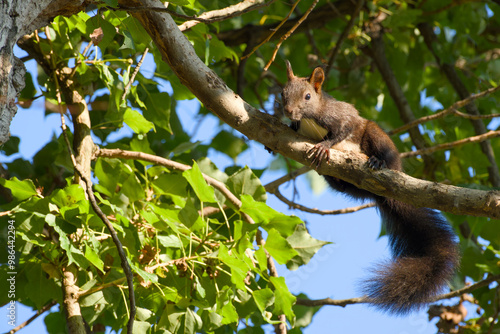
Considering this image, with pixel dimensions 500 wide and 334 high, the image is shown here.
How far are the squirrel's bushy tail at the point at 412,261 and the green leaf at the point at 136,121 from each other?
1.29m

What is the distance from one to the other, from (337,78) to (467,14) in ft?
4.04

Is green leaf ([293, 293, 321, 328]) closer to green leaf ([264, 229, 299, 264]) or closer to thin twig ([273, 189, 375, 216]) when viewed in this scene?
thin twig ([273, 189, 375, 216])

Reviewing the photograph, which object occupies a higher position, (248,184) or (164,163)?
(164,163)

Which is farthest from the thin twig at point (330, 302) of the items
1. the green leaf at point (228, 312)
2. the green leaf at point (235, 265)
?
the green leaf at point (235, 265)

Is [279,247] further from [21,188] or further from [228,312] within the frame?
[21,188]

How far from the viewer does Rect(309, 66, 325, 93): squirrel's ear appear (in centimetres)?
313

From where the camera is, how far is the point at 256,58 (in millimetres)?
4363

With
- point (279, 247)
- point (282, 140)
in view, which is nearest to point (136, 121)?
point (282, 140)

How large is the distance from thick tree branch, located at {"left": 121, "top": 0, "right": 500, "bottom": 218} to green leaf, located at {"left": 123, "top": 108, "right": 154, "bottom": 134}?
2.04ft

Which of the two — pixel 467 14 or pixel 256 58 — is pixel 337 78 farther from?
pixel 467 14

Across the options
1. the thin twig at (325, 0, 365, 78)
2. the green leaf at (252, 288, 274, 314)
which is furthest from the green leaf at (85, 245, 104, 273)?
the thin twig at (325, 0, 365, 78)

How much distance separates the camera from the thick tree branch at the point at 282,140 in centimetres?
182

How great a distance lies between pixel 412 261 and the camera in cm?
269

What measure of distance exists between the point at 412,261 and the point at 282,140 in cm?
110
